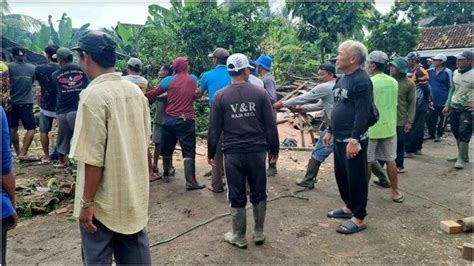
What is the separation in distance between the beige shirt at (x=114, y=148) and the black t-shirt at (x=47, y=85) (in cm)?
475

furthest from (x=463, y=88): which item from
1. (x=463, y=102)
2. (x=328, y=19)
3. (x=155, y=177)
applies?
(x=328, y=19)

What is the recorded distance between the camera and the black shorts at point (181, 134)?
5676 mm

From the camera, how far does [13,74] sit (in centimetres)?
680

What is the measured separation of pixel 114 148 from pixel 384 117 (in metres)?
3.82

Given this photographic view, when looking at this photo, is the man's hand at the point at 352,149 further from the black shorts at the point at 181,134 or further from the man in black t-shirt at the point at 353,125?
the black shorts at the point at 181,134

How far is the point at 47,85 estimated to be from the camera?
6.66m

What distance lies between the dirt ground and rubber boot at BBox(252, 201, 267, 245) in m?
0.07

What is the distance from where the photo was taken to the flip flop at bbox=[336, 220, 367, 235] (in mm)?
4312

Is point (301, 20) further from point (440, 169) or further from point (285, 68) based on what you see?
point (440, 169)

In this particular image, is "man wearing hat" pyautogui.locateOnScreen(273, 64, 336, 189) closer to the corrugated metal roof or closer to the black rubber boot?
the black rubber boot

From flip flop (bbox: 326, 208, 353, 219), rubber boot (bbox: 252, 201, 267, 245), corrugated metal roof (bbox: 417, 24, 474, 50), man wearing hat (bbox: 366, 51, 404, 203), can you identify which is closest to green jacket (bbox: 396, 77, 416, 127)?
man wearing hat (bbox: 366, 51, 404, 203)

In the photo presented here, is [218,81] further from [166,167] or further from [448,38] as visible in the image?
[448,38]

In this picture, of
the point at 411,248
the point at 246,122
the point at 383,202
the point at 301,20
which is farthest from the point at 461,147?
the point at 301,20

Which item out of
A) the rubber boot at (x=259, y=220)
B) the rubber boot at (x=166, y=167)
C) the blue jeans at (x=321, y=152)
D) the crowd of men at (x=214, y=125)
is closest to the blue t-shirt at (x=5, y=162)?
the crowd of men at (x=214, y=125)
